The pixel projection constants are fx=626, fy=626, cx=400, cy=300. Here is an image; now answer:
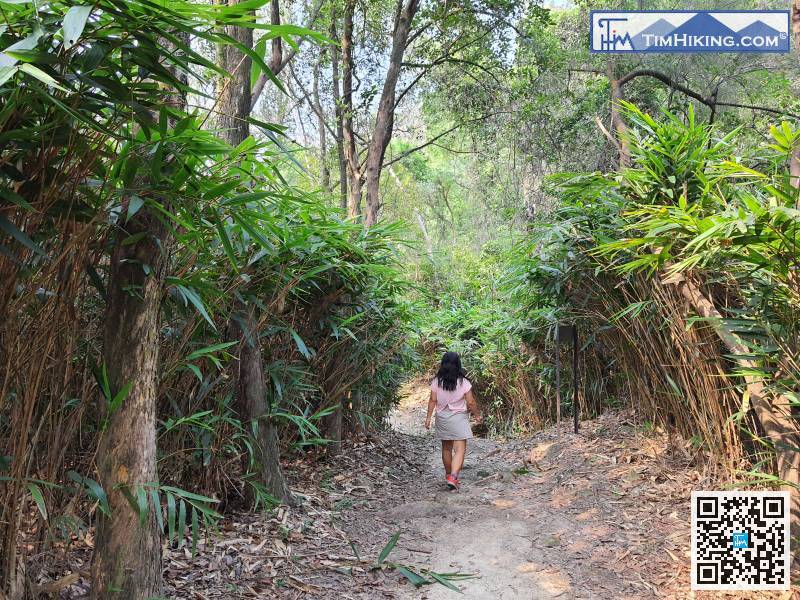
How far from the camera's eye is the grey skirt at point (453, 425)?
172 inches

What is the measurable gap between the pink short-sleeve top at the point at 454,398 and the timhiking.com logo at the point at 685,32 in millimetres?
3568

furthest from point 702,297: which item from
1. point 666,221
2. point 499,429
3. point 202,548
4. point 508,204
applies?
point 508,204

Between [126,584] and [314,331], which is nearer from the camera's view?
[126,584]

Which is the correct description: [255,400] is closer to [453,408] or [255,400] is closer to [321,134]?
[453,408]

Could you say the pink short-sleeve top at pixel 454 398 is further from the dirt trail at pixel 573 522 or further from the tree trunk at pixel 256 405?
the tree trunk at pixel 256 405

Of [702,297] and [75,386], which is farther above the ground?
[702,297]

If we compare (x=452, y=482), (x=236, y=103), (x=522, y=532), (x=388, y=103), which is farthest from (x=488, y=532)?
(x=388, y=103)

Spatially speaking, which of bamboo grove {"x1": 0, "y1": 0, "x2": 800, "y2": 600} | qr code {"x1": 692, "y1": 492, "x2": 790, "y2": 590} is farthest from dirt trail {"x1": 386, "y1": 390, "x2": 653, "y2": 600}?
bamboo grove {"x1": 0, "y1": 0, "x2": 800, "y2": 600}

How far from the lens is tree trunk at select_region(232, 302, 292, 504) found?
9.98ft

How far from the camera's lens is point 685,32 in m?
6.07

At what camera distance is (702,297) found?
9.20 feet

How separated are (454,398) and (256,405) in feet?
5.54

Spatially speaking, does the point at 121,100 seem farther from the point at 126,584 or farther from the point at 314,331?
the point at 314,331

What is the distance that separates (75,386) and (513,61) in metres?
7.49
